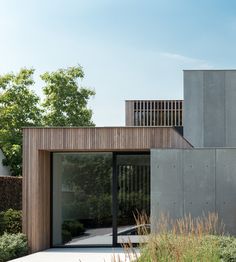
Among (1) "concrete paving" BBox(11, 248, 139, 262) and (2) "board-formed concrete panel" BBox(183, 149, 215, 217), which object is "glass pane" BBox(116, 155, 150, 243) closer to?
(1) "concrete paving" BBox(11, 248, 139, 262)

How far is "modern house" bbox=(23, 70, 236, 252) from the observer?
11.1 meters

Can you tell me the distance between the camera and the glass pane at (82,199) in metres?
12.4

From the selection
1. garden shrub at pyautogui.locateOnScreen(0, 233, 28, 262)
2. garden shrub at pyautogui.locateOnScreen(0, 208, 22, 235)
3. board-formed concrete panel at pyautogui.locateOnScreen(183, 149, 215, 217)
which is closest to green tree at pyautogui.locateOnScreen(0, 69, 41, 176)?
garden shrub at pyautogui.locateOnScreen(0, 208, 22, 235)

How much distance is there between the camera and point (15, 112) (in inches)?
970

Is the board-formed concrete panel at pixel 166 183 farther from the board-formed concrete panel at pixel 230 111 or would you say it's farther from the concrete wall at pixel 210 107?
the board-formed concrete panel at pixel 230 111

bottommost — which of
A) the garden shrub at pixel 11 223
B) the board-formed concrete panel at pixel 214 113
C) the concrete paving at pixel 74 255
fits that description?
the concrete paving at pixel 74 255

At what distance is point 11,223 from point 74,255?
2.10 m

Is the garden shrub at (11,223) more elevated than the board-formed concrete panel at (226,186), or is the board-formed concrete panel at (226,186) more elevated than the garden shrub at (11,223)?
the board-formed concrete panel at (226,186)

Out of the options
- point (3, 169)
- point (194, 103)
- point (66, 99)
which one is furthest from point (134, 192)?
point (66, 99)

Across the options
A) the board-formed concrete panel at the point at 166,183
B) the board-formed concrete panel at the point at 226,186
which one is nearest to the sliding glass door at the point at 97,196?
the board-formed concrete panel at the point at 166,183

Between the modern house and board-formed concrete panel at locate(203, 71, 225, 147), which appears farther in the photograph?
board-formed concrete panel at locate(203, 71, 225, 147)

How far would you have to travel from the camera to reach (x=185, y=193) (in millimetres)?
11148

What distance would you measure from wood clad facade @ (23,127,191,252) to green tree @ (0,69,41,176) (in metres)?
12.1

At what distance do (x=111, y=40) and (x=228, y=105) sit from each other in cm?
377
